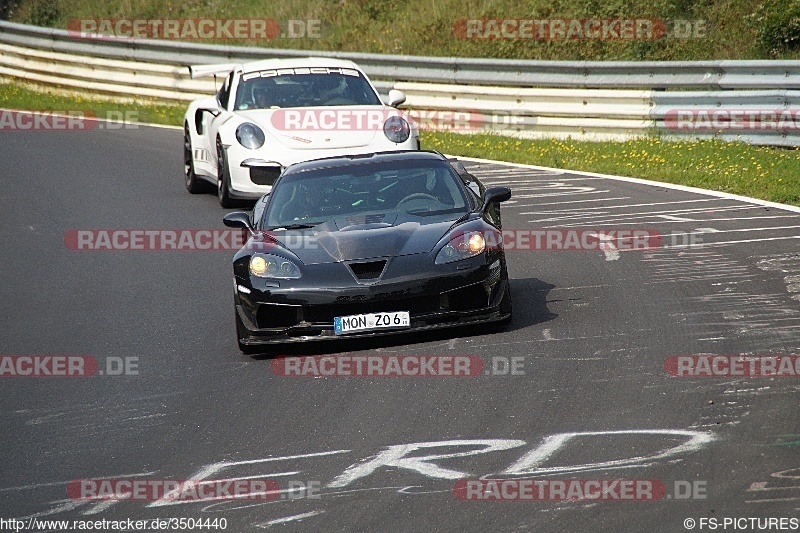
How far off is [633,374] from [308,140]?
7.48m

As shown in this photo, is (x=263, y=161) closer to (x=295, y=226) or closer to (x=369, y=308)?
(x=295, y=226)

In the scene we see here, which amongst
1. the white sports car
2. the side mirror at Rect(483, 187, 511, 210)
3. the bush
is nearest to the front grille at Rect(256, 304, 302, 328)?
the side mirror at Rect(483, 187, 511, 210)

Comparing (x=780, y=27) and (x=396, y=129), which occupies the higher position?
(x=780, y=27)

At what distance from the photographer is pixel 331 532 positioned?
5418mm

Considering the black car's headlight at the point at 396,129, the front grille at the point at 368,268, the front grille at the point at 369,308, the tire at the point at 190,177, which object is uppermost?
the black car's headlight at the point at 396,129

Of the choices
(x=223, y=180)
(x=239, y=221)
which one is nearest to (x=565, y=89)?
(x=223, y=180)

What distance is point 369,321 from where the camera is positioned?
8641 mm

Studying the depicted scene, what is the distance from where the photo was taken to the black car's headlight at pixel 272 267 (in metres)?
8.84

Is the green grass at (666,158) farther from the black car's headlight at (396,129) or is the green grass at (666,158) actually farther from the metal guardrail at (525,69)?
the black car's headlight at (396,129)

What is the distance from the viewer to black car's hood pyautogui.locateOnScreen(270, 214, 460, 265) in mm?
8836

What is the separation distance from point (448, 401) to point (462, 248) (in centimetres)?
179

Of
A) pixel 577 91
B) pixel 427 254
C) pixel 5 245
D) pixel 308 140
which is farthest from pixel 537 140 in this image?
pixel 427 254

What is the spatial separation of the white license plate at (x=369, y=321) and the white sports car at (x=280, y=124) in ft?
17.4

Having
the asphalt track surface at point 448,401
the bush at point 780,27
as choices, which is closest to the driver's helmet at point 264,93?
the asphalt track surface at point 448,401
